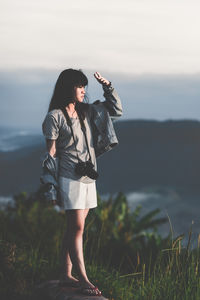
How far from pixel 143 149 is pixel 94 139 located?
1820 centimetres

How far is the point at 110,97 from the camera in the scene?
419 cm

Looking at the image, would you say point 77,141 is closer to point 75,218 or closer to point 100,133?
point 100,133

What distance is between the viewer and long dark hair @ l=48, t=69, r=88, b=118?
13.7 ft

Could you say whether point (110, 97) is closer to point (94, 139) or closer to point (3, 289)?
point (94, 139)

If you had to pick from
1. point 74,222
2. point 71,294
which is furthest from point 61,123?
point 71,294

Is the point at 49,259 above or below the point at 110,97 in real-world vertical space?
below

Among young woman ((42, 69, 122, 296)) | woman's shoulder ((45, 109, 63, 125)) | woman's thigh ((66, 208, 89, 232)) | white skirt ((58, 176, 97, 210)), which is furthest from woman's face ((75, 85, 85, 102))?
woman's thigh ((66, 208, 89, 232))

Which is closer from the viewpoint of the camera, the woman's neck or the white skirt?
the white skirt

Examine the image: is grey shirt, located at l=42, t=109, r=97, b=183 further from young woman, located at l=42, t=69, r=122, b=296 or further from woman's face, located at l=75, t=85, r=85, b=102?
woman's face, located at l=75, t=85, r=85, b=102

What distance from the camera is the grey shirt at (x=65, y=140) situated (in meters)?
4.10

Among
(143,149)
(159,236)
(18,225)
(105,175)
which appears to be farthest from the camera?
(143,149)

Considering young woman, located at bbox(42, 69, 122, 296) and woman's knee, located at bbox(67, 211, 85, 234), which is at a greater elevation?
young woman, located at bbox(42, 69, 122, 296)

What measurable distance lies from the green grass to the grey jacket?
2.19 feet

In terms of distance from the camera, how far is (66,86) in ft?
13.7
